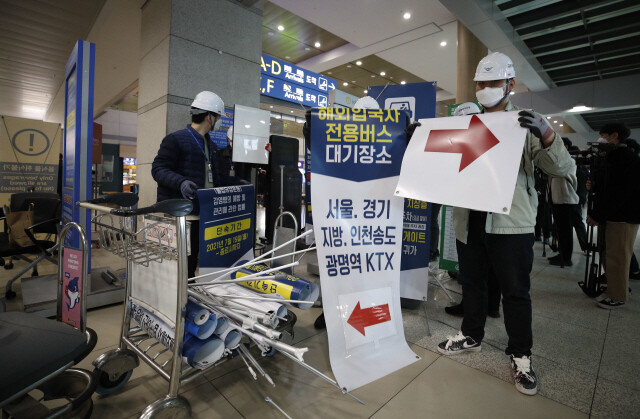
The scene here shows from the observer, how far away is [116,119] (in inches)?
605

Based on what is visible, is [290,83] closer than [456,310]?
No

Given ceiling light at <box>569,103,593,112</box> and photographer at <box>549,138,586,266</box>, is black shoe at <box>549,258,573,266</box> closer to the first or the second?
photographer at <box>549,138,586,266</box>

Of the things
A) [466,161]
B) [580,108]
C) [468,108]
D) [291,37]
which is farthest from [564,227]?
[580,108]

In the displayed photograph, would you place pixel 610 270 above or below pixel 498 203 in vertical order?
below

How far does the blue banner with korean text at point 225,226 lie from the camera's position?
1757 millimetres

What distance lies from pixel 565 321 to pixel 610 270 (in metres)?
0.75

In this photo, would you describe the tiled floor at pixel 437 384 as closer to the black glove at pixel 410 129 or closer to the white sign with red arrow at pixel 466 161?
the white sign with red arrow at pixel 466 161

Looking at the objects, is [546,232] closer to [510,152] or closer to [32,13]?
[510,152]

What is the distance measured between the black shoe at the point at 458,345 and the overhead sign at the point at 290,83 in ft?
14.8

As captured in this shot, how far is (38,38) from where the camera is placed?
19.8 ft

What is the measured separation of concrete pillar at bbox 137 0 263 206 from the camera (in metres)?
3.25

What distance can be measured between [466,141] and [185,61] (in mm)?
3044

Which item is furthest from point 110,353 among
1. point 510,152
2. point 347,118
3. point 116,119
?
point 116,119

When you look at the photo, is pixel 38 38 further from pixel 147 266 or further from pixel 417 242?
pixel 417 242
